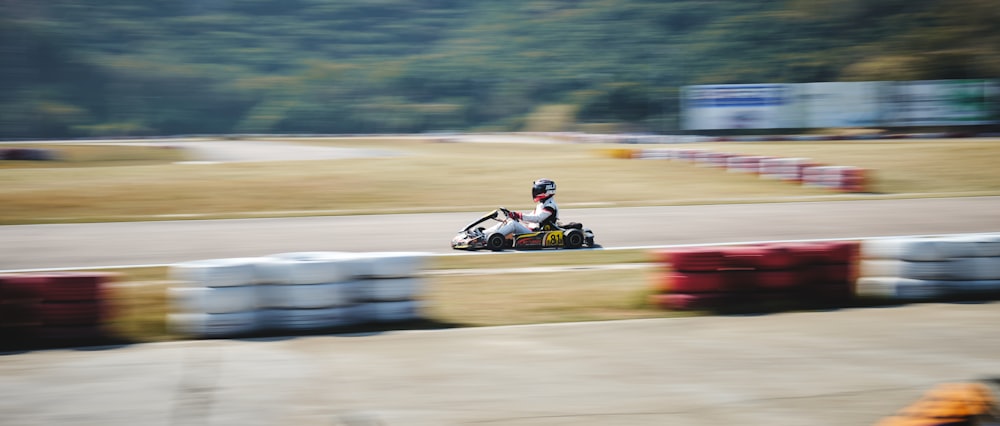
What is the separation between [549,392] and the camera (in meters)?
5.94

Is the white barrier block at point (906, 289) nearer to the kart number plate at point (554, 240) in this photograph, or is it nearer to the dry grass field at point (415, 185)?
the kart number plate at point (554, 240)

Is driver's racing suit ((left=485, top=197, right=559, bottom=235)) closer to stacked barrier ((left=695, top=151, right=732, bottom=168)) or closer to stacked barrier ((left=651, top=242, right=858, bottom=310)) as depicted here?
stacked barrier ((left=651, top=242, right=858, bottom=310))

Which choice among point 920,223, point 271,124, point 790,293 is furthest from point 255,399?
point 271,124

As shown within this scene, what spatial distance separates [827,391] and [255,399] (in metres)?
3.71

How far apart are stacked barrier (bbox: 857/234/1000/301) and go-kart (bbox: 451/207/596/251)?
5.10m

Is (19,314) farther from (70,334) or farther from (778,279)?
(778,279)

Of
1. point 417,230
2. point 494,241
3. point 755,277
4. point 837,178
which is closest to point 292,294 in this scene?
point 755,277

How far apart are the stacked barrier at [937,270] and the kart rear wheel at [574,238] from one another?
5.07 metres

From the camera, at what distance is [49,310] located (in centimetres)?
718

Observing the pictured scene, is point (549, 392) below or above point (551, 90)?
below

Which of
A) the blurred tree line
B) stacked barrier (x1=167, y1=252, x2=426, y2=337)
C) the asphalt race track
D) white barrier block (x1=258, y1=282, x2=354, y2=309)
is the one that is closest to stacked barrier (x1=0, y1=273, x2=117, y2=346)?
the asphalt race track

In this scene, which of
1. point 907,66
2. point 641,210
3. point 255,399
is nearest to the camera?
point 255,399

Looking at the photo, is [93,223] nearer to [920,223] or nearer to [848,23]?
[920,223]

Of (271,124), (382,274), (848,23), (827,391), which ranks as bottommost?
(827,391)
